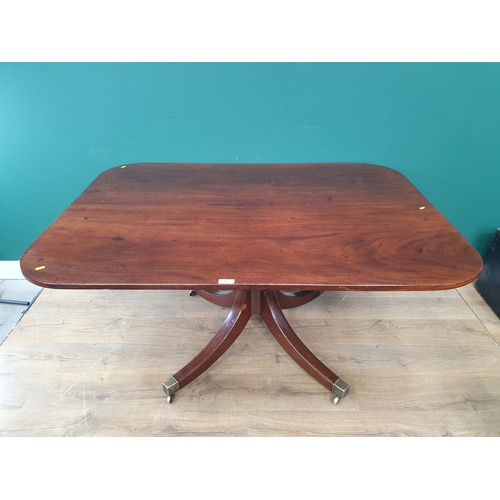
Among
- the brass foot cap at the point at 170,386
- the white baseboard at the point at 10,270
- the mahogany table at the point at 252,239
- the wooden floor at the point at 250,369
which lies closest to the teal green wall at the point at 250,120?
the mahogany table at the point at 252,239

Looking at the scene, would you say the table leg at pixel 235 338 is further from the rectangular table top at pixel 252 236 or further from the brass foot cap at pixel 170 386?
the rectangular table top at pixel 252 236

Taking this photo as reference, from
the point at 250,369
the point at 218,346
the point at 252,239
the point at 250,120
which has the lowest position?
the point at 250,369

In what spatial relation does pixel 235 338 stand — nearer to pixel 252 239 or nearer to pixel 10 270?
pixel 252 239

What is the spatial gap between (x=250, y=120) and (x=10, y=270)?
62.5 inches

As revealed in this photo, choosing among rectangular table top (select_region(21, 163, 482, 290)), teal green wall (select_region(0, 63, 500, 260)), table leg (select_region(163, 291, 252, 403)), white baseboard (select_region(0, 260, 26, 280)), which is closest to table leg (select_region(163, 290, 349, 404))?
table leg (select_region(163, 291, 252, 403))

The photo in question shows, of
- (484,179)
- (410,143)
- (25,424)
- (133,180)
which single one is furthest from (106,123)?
(484,179)

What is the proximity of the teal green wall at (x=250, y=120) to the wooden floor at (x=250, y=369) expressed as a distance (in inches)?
24.8

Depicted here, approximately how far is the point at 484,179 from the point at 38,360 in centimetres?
227

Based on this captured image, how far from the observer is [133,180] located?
1511 mm

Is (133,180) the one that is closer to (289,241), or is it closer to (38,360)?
(289,241)

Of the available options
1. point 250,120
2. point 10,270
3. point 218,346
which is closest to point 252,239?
point 218,346

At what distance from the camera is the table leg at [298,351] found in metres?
1.44

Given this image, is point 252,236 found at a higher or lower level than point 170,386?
higher

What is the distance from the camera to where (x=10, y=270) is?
6.87ft
